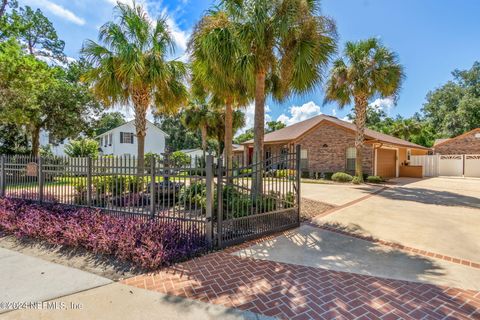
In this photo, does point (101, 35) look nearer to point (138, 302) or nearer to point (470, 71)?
point (138, 302)

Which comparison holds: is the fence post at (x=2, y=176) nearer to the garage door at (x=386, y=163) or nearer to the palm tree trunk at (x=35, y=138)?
the palm tree trunk at (x=35, y=138)

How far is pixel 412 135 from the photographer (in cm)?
3503

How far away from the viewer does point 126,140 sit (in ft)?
98.1

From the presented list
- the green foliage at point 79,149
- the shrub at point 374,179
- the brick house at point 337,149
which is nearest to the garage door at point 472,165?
the brick house at point 337,149

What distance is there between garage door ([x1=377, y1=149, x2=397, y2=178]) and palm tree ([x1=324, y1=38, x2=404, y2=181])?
17.2 feet

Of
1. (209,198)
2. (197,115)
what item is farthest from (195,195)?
(197,115)

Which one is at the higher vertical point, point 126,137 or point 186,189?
point 126,137

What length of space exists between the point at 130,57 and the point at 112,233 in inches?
251

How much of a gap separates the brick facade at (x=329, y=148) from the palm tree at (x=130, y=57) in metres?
13.7

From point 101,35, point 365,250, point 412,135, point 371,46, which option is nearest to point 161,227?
point 365,250

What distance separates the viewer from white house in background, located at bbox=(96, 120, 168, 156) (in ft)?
96.6

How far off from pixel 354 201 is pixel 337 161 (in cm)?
993

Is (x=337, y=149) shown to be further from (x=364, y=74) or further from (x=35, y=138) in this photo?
(x=35, y=138)

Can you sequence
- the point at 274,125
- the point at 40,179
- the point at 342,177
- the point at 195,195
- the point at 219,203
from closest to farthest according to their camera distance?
the point at 219,203, the point at 195,195, the point at 40,179, the point at 342,177, the point at 274,125
